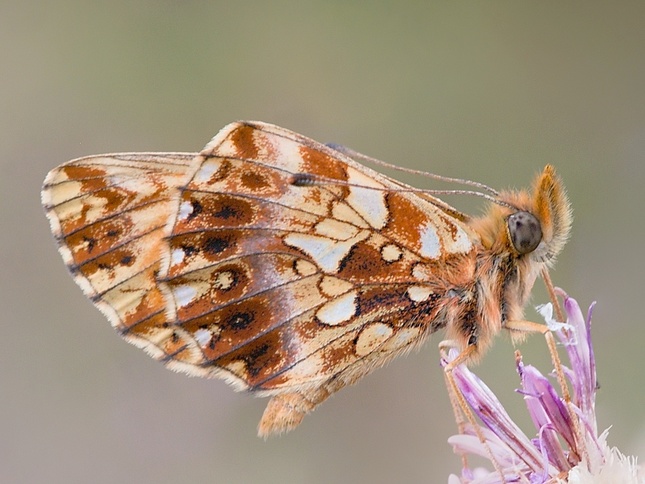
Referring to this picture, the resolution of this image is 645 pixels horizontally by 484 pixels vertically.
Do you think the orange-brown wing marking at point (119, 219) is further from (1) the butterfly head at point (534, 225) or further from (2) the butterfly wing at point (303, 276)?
(1) the butterfly head at point (534, 225)

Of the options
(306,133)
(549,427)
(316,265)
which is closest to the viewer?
(549,427)

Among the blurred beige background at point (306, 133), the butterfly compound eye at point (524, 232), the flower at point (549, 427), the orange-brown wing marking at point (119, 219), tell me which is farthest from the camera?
the blurred beige background at point (306, 133)

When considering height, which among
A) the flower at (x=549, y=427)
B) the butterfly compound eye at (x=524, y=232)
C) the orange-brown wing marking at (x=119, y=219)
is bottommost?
the flower at (x=549, y=427)

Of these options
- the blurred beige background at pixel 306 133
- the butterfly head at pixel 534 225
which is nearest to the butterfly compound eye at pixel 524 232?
the butterfly head at pixel 534 225

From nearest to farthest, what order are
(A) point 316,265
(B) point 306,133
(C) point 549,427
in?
1. (C) point 549,427
2. (A) point 316,265
3. (B) point 306,133

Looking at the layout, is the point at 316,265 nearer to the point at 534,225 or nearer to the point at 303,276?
the point at 303,276

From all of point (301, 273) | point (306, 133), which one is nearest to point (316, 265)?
Result: point (301, 273)

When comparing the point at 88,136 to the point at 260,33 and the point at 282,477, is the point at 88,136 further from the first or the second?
the point at 282,477
